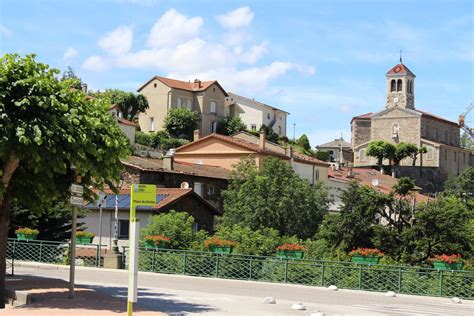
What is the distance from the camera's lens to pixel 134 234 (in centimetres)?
977

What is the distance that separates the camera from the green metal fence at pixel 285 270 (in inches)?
896

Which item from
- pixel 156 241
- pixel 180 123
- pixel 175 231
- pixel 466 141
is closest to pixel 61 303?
pixel 156 241

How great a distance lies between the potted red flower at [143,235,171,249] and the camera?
28141 millimetres

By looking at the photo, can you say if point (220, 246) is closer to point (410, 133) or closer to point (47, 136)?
point (47, 136)

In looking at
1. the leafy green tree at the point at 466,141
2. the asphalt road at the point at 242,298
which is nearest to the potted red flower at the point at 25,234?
the asphalt road at the point at 242,298

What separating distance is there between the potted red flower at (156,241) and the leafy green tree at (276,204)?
695 inches

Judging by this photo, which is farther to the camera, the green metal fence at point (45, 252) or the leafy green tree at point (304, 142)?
the leafy green tree at point (304, 142)

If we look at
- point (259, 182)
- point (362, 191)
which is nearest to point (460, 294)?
point (362, 191)

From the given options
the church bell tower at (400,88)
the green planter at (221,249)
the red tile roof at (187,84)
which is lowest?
the green planter at (221,249)

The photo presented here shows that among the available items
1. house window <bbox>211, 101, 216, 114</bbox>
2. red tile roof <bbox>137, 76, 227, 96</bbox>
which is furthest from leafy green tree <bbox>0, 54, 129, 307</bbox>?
house window <bbox>211, 101, 216, 114</bbox>

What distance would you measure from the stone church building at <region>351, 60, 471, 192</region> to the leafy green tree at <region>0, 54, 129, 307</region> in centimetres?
9325

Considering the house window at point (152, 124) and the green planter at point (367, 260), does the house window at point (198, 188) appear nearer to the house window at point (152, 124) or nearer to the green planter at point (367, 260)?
the green planter at point (367, 260)

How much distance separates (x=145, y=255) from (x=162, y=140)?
55.6 meters

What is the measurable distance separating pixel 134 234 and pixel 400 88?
412 ft
